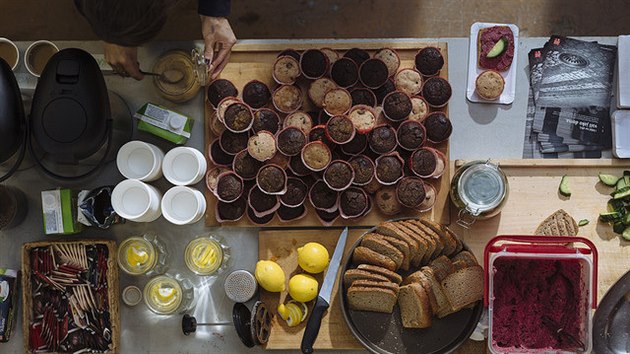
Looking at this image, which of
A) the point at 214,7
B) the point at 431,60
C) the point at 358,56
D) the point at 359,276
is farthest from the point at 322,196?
the point at 214,7

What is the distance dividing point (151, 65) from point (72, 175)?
524 mm

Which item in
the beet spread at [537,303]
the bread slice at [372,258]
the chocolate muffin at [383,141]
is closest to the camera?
the beet spread at [537,303]

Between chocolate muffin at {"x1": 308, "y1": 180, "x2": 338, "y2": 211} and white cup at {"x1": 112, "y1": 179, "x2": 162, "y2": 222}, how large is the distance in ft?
1.88

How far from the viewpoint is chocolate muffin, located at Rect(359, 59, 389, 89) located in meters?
2.29

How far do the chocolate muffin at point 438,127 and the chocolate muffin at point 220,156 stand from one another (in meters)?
0.75

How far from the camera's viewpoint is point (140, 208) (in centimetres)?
219

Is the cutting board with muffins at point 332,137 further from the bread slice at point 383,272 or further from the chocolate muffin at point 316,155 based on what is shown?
the bread slice at point 383,272

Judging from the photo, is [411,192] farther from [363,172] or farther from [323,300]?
[323,300]

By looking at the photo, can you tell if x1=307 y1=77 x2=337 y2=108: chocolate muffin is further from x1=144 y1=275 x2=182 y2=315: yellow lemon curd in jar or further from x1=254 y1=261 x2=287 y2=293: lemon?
x1=144 y1=275 x2=182 y2=315: yellow lemon curd in jar

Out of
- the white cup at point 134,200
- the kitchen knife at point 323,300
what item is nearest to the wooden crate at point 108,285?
the white cup at point 134,200

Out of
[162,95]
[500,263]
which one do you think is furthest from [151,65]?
[500,263]

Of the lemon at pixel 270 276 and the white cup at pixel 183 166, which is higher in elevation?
the white cup at pixel 183 166

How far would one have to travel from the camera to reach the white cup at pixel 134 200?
7.08 ft

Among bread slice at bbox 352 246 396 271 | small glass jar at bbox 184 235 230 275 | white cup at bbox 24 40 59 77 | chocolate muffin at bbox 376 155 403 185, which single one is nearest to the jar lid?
chocolate muffin at bbox 376 155 403 185
